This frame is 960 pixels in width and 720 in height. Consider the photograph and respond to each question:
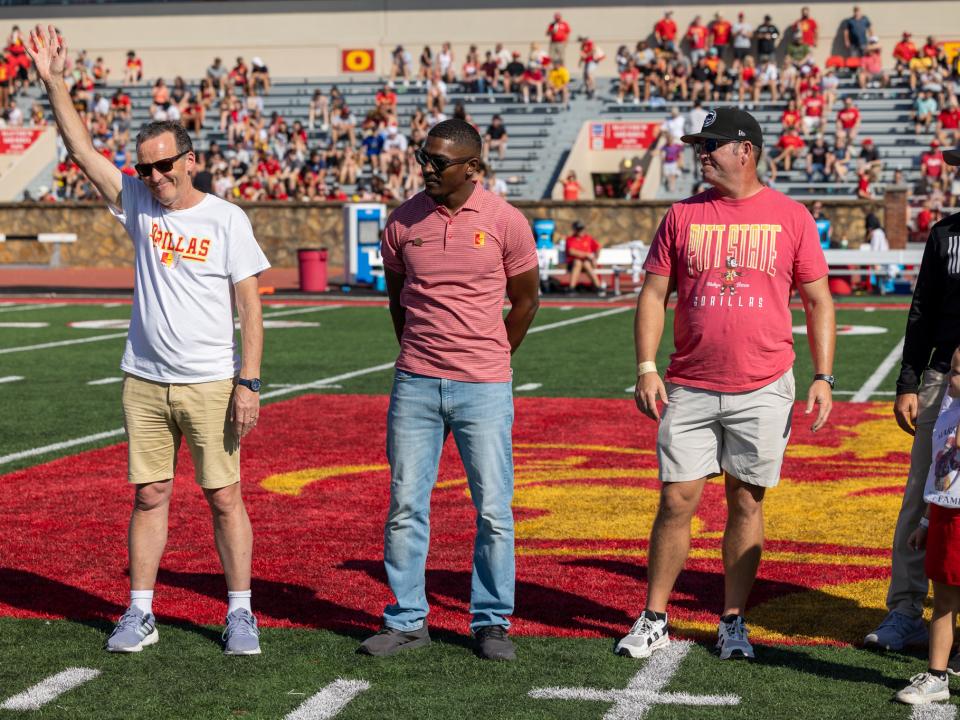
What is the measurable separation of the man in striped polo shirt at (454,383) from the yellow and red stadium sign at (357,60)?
4374 centimetres

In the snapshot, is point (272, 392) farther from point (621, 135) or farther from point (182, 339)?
point (621, 135)

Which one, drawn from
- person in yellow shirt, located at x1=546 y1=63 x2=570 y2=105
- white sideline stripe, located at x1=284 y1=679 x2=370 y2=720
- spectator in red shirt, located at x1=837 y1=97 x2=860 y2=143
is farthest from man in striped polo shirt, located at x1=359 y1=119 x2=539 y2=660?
person in yellow shirt, located at x1=546 y1=63 x2=570 y2=105

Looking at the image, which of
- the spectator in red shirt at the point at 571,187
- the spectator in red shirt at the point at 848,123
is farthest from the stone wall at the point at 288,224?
the spectator in red shirt at the point at 848,123

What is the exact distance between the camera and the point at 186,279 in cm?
564

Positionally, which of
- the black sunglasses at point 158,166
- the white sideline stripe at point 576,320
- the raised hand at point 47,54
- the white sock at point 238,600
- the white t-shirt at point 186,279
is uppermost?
the raised hand at point 47,54

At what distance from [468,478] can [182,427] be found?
3.47 ft

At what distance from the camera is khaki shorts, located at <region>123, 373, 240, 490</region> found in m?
5.64

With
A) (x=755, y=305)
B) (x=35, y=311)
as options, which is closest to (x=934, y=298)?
(x=755, y=305)

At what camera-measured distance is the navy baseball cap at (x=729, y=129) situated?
18.2 feet

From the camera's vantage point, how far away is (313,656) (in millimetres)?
5547

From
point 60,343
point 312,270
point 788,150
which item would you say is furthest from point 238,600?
point 788,150

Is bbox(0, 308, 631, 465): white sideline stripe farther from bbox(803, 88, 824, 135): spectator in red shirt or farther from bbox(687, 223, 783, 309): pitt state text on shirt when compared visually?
bbox(803, 88, 824, 135): spectator in red shirt

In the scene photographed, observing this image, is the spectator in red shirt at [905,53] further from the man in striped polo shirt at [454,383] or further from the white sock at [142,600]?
the white sock at [142,600]

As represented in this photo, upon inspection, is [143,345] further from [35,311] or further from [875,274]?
[875,274]
